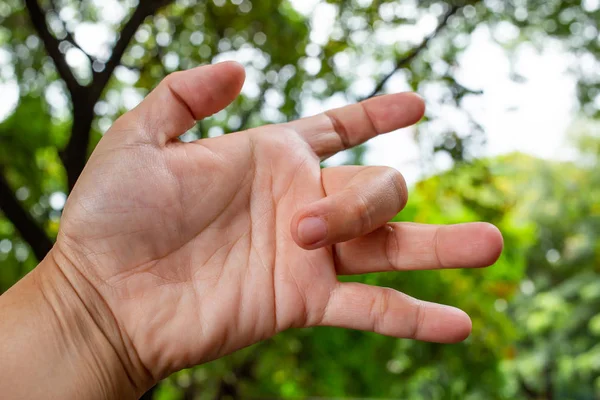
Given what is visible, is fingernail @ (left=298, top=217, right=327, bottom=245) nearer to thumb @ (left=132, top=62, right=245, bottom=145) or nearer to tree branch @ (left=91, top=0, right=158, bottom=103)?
thumb @ (left=132, top=62, right=245, bottom=145)

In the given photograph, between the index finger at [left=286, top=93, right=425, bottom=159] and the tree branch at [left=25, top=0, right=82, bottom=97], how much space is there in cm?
175

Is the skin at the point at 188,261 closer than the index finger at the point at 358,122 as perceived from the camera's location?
Yes

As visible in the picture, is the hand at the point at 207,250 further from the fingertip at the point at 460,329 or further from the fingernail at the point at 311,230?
the fingernail at the point at 311,230

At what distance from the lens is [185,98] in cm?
149

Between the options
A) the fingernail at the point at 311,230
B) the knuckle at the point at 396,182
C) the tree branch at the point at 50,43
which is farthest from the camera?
the tree branch at the point at 50,43

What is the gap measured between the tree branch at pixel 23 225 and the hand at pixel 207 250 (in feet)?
5.42

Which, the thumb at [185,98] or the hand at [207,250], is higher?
the thumb at [185,98]

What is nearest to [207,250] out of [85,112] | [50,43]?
[85,112]

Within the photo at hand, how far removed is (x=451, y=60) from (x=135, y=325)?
232 cm

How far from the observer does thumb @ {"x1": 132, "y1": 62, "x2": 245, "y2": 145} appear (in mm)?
1477

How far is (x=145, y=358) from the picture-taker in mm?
1482

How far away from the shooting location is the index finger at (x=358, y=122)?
5.43 ft

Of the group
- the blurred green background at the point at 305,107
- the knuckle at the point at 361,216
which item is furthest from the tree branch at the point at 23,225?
the knuckle at the point at 361,216

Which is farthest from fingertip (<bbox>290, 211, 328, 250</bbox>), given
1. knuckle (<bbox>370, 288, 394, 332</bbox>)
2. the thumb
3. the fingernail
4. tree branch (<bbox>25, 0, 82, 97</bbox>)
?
tree branch (<bbox>25, 0, 82, 97</bbox>)
